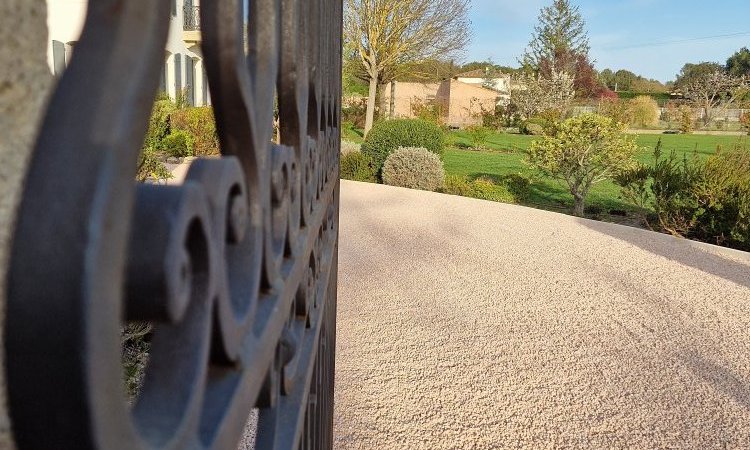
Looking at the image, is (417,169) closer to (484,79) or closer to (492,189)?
(492,189)

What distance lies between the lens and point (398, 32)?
21.5 metres

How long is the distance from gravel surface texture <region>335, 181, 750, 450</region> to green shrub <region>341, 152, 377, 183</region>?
16.9 feet

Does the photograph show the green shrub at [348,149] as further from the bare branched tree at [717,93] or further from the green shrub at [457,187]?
the bare branched tree at [717,93]

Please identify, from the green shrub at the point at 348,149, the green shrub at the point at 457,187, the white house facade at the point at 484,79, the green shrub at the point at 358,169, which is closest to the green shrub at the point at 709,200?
the green shrub at the point at 457,187

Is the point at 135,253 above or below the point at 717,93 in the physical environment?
below

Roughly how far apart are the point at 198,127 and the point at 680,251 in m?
9.75

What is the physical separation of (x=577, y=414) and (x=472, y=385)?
0.67m

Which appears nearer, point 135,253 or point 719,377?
point 135,253

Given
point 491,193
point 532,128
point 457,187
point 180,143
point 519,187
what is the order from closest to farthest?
1. point 491,193
2. point 457,187
3. point 180,143
4. point 519,187
5. point 532,128

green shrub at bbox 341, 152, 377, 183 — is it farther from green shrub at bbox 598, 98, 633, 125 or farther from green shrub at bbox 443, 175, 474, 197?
green shrub at bbox 598, 98, 633, 125

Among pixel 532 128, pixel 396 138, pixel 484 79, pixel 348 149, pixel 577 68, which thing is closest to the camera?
pixel 396 138

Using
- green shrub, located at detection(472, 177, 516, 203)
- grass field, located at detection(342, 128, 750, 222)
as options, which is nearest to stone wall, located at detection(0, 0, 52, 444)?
grass field, located at detection(342, 128, 750, 222)

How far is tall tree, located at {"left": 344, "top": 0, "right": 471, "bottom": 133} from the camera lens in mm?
20531

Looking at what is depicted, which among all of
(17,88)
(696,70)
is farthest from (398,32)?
(696,70)
